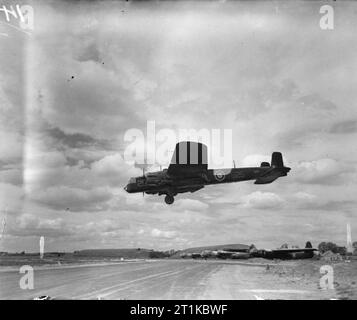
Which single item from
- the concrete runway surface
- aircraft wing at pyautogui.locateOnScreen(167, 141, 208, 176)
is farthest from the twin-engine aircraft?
the concrete runway surface

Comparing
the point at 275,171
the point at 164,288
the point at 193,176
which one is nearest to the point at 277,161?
the point at 275,171

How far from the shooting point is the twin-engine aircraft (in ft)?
101

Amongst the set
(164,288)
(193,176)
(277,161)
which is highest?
(277,161)

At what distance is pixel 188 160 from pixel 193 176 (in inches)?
85.1

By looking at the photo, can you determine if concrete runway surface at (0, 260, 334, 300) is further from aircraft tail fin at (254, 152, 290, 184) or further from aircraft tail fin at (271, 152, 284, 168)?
aircraft tail fin at (271, 152, 284, 168)

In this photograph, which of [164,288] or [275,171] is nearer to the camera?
[164,288]

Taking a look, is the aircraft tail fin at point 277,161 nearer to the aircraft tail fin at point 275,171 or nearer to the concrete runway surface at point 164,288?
the aircraft tail fin at point 275,171

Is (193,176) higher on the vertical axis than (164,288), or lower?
higher

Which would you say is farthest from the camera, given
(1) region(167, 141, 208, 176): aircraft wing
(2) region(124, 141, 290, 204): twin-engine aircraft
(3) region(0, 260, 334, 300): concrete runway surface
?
(2) region(124, 141, 290, 204): twin-engine aircraft

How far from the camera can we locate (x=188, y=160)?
29891 mm

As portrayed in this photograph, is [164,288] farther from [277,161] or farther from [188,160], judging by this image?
[277,161]

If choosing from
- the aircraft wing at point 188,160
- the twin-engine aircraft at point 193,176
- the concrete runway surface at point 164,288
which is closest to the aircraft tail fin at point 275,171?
the twin-engine aircraft at point 193,176
